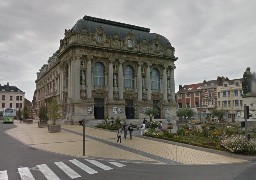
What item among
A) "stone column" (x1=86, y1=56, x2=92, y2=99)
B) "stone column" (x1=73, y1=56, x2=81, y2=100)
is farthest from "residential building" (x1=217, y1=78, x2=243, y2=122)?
"stone column" (x1=73, y1=56, x2=81, y2=100)

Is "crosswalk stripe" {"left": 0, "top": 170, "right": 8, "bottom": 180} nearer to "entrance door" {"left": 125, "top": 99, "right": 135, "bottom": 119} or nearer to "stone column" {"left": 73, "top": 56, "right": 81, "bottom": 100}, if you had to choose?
"stone column" {"left": 73, "top": 56, "right": 81, "bottom": 100}

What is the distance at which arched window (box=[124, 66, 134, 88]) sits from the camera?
238 feet

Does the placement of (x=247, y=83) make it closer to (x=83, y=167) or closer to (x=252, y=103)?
(x=252, y=103)

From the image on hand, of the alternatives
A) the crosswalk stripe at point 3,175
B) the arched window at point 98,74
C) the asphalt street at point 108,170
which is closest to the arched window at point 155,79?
the arched window at point 98,74

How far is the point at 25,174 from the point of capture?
14.0 metres

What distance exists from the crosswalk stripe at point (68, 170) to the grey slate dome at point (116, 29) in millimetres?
52017

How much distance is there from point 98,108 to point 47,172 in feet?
173

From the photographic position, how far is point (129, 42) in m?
72.6

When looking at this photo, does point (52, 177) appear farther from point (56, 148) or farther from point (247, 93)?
point (247, 93)

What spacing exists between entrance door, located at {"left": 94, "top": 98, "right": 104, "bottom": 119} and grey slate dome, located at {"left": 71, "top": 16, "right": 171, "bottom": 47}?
1538cm

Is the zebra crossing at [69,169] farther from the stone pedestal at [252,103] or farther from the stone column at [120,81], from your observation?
the stone column at [120,81]

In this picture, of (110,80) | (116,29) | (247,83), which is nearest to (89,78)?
(110,80)

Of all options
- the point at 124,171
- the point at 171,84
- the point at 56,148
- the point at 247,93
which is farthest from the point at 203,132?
the point at 171,84

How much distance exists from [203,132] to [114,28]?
49.2 meters
